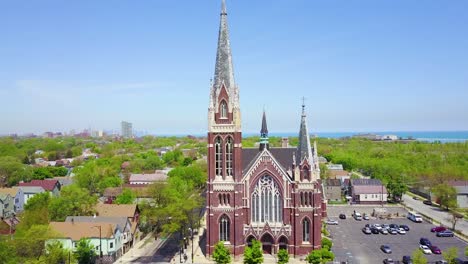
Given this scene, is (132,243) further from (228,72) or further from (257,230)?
(228,72)

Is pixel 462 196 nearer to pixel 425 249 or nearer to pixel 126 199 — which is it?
pixel 425 249

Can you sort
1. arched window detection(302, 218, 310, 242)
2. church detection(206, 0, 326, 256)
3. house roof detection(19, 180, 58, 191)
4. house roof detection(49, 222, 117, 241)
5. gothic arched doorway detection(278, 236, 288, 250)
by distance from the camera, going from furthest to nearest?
house roof detection(19, 180, 58, 191)
house roof detection(49, 222, 117, 241)
gothic arched doorway detection(278, 236, 288, 250)
arched window detection(302, 218, 310, 242)
church detection(206, 0, 326, 256)

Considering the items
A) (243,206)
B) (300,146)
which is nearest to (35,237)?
(243,206)

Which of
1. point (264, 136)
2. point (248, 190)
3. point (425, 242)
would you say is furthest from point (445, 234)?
point (248, 190)

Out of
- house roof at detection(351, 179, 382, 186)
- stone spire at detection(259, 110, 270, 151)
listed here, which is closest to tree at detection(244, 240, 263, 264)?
stone spire at detection(259, 110, 270, 151)

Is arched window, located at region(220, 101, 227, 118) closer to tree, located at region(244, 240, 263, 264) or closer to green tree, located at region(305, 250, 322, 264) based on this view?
tree, located at region(244, 240, 263, 264)
